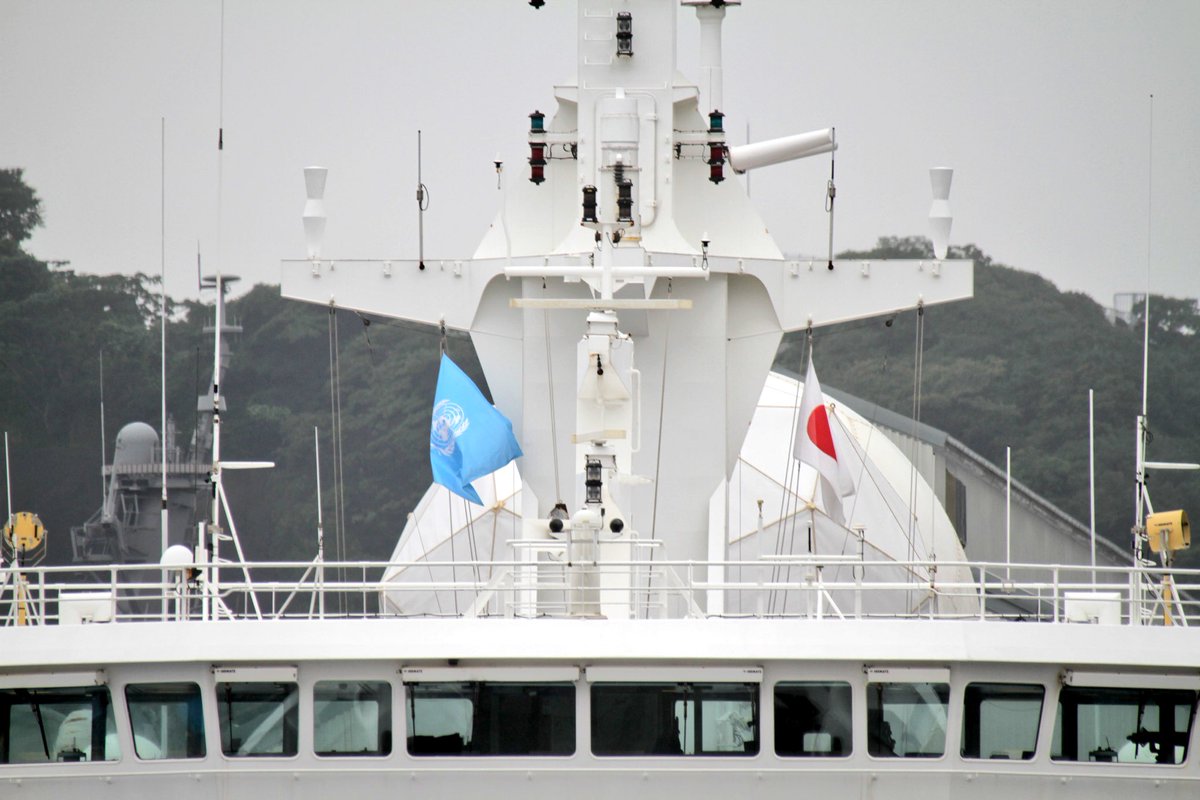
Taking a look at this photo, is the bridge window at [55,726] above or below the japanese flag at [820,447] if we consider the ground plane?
below

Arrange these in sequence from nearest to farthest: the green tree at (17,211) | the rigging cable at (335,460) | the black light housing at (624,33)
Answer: the black light housing at (624,33)
the rigging cable at (335,460)
the green tree at (17,211)

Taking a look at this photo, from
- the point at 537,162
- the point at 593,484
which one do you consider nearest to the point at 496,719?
the point at 593,484

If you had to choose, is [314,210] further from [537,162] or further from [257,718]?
[257,718]

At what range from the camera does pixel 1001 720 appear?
13.8m

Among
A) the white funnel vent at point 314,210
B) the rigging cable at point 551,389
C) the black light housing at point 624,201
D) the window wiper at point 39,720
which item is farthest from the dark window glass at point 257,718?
the white funnel vent at point 314,210

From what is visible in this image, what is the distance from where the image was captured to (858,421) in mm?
34031

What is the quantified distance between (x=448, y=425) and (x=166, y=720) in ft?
17.6

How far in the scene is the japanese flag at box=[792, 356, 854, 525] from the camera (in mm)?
18406

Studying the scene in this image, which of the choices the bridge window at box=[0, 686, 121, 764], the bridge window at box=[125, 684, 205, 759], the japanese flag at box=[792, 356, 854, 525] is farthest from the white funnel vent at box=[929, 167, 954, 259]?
the bridge window at box=[0, 686, 121, 764]

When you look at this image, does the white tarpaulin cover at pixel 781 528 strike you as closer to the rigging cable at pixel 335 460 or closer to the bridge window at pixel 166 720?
the rigging cable at pixel 335 460

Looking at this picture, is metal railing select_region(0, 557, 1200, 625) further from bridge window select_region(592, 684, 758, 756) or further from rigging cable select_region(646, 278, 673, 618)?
bridge window select_region(592, 684, 758, 756)

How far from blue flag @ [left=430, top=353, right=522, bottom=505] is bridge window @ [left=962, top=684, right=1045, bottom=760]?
6.38 metres

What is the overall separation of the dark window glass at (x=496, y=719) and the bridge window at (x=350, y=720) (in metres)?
0.25

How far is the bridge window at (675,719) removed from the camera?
44.8 ft
